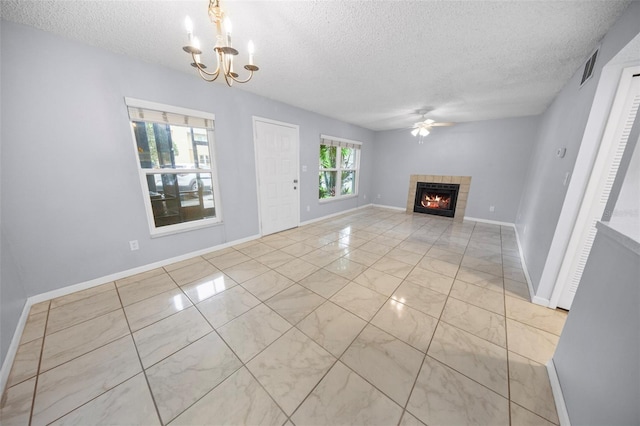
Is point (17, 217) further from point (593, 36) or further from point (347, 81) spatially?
point (593, 36)

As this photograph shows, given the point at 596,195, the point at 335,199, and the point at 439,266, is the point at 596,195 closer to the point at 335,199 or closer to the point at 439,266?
the point at 439,266

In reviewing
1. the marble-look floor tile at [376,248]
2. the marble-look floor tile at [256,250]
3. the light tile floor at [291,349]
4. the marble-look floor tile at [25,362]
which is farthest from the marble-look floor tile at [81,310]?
the marble-look floor tile at [376,248]

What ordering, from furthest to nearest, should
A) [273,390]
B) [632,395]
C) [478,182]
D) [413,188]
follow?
[413,188], [478,182], [273,390], [632,395]

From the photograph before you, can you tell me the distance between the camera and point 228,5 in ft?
4.72

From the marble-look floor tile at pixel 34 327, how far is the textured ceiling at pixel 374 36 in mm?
2404

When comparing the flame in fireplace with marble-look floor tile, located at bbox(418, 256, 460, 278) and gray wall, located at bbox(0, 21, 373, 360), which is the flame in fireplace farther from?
gray wall, located at bbox(0, 21, 373, 360)

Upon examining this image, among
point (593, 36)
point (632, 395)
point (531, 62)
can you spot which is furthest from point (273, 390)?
point (531, 62)

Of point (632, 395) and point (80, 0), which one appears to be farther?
point (80, 0)

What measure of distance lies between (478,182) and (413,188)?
142 cm

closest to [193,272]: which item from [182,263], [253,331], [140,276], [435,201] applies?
[182,263]

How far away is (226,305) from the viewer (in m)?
A: 1.92

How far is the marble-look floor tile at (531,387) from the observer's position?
3.68 feet

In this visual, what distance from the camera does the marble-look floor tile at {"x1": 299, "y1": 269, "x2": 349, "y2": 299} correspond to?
7.02 feet

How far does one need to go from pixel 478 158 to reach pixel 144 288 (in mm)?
6490
